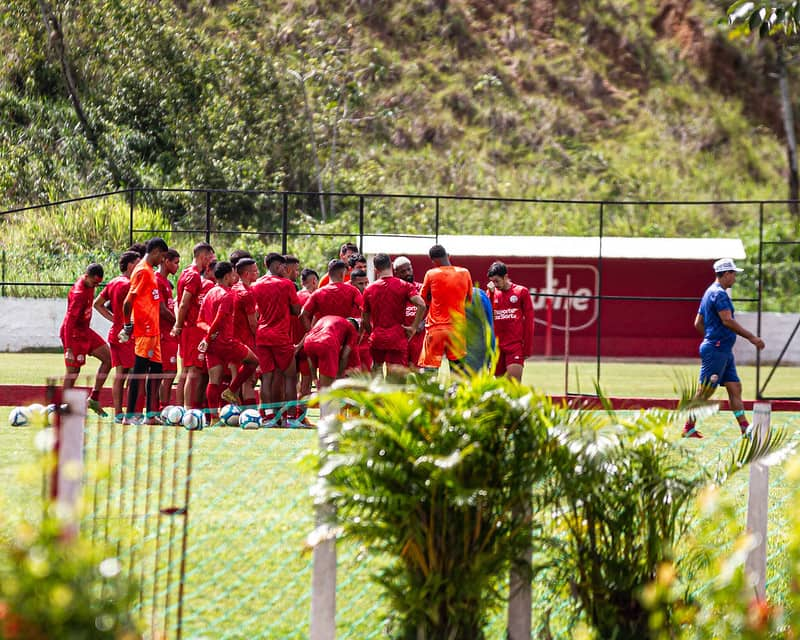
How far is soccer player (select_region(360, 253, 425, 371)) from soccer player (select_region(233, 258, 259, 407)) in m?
1.23

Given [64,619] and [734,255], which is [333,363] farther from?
[734,255]

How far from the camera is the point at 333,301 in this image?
40.2ft

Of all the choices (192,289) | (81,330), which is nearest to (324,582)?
(192,289)

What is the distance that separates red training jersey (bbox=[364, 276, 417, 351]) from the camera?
13.2 metres

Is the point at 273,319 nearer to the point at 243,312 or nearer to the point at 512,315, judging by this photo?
the point at 243,312

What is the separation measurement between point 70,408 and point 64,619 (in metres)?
1.27

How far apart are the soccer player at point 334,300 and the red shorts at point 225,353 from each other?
69cm

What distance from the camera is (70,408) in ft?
13.0

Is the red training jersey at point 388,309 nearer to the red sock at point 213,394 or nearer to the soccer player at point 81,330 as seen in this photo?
the red sock at point 213,394

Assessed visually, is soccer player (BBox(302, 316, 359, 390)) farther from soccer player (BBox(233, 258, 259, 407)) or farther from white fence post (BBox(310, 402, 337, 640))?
white fence post (BBox(310, 402, 337, 640))

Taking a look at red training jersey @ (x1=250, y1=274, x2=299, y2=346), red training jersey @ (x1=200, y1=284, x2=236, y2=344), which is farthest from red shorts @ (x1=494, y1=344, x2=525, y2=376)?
red training jersey @ (x1=200, y1=284, x2=236, y2=344)

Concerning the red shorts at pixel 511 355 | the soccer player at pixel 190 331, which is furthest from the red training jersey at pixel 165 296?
the red shorts at pixel 511 355

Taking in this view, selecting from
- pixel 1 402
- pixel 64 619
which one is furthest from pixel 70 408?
pixel 1 402

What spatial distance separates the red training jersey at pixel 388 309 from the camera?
13156 mm
